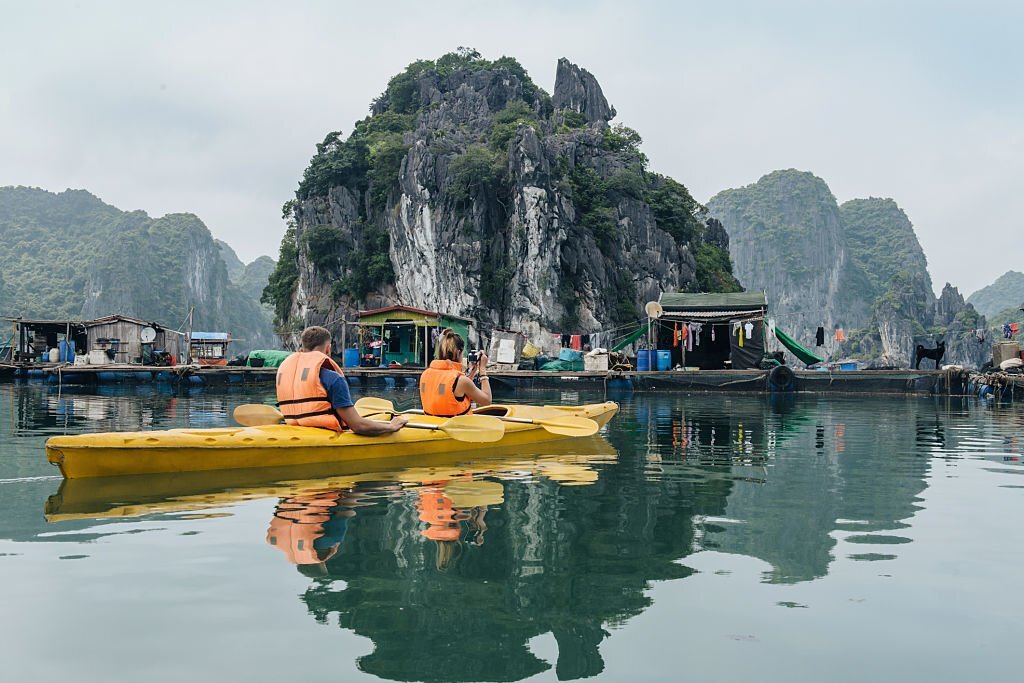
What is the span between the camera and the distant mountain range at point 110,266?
330ft

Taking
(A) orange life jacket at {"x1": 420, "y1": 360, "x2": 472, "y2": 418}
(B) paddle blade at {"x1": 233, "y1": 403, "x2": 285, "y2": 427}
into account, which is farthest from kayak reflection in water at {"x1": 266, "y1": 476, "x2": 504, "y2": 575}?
(B) paddle blade at {"x1": 233, "y1": 403, "x2": 285, "y2": 427}

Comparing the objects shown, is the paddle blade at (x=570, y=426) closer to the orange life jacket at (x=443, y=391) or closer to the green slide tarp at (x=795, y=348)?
the orange life jacket at (x=443, y=391)

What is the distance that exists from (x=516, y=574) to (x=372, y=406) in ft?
21.8

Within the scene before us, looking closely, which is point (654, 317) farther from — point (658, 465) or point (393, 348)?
point (658, 465)

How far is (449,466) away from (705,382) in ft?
64.0

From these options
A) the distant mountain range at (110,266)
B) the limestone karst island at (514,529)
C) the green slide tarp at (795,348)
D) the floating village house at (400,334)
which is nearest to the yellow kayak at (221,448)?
the limestone karst island at (514,529)

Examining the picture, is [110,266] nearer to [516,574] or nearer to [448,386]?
[448,386]

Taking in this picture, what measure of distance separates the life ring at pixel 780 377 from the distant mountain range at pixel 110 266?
81567 mm

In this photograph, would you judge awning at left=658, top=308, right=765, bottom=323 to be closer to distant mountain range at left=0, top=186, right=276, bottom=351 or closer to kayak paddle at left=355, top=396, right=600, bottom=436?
kayak paddle at left=355, top=396, right=600, bottom=436

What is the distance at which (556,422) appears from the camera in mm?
10039

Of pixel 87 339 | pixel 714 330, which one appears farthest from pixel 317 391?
pixel 87 339

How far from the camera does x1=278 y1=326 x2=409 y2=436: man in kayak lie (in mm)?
6926

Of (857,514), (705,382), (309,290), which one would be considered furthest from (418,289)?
(857,514)

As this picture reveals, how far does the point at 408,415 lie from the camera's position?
9.26m
